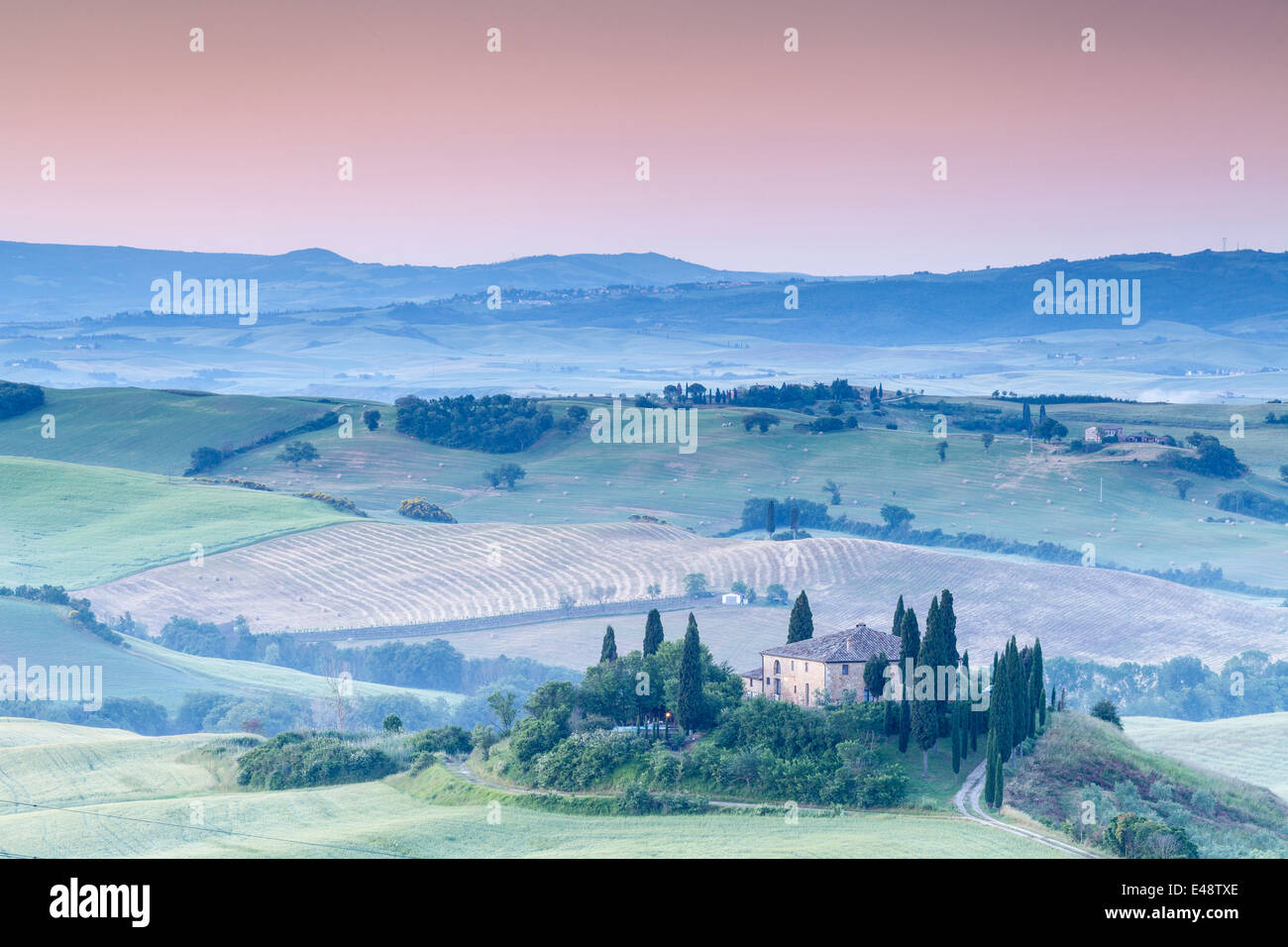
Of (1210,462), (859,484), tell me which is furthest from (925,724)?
(1210,462)

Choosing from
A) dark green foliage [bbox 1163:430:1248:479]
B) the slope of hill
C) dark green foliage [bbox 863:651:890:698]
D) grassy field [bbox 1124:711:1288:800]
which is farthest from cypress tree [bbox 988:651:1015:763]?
dark green foliage [bbox 1163:430:1248:479]

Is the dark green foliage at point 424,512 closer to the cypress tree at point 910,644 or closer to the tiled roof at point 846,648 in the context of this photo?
the tiled roof at point 846,648

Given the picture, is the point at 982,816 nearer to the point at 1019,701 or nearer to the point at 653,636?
the point at 1019,701

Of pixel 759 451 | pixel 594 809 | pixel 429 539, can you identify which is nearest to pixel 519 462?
pixel 759 451

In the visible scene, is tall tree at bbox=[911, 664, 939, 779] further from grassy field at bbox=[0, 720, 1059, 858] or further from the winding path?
grassy field at bbox=[0, 720, 1059, 858]

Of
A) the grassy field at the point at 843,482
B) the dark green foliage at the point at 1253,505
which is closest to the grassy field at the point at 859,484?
the grassy field at the point at 843,482

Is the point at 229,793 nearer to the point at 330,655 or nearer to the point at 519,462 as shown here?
the point at 330,655
